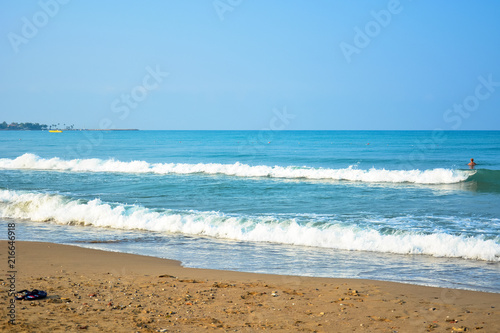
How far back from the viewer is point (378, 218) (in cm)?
1418

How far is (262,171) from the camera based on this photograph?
28.8 m

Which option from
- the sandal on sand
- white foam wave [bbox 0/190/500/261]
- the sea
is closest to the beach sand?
the sandal on sand

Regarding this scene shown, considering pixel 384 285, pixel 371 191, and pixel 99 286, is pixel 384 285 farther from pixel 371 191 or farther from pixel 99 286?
pixel 371 191

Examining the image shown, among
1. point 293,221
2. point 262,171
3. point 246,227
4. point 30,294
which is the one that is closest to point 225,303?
point 30,294

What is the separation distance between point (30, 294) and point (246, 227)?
7.28m

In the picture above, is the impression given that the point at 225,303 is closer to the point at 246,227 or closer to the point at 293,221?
the point at 246,227

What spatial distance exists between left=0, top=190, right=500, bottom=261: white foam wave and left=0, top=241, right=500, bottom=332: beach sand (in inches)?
131

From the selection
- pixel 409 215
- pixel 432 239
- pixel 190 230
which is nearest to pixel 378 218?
pixel 409 215

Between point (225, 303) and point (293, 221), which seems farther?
point (293, 221)

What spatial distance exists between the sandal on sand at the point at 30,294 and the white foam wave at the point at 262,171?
2106cm

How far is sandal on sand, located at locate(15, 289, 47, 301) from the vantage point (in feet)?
20.6

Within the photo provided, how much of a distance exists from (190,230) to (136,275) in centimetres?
524

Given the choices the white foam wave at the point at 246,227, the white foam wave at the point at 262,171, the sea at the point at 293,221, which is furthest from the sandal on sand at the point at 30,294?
the white foam wave at the point at 262,171

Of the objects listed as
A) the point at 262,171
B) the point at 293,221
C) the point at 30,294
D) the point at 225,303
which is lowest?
the point at 225,303
